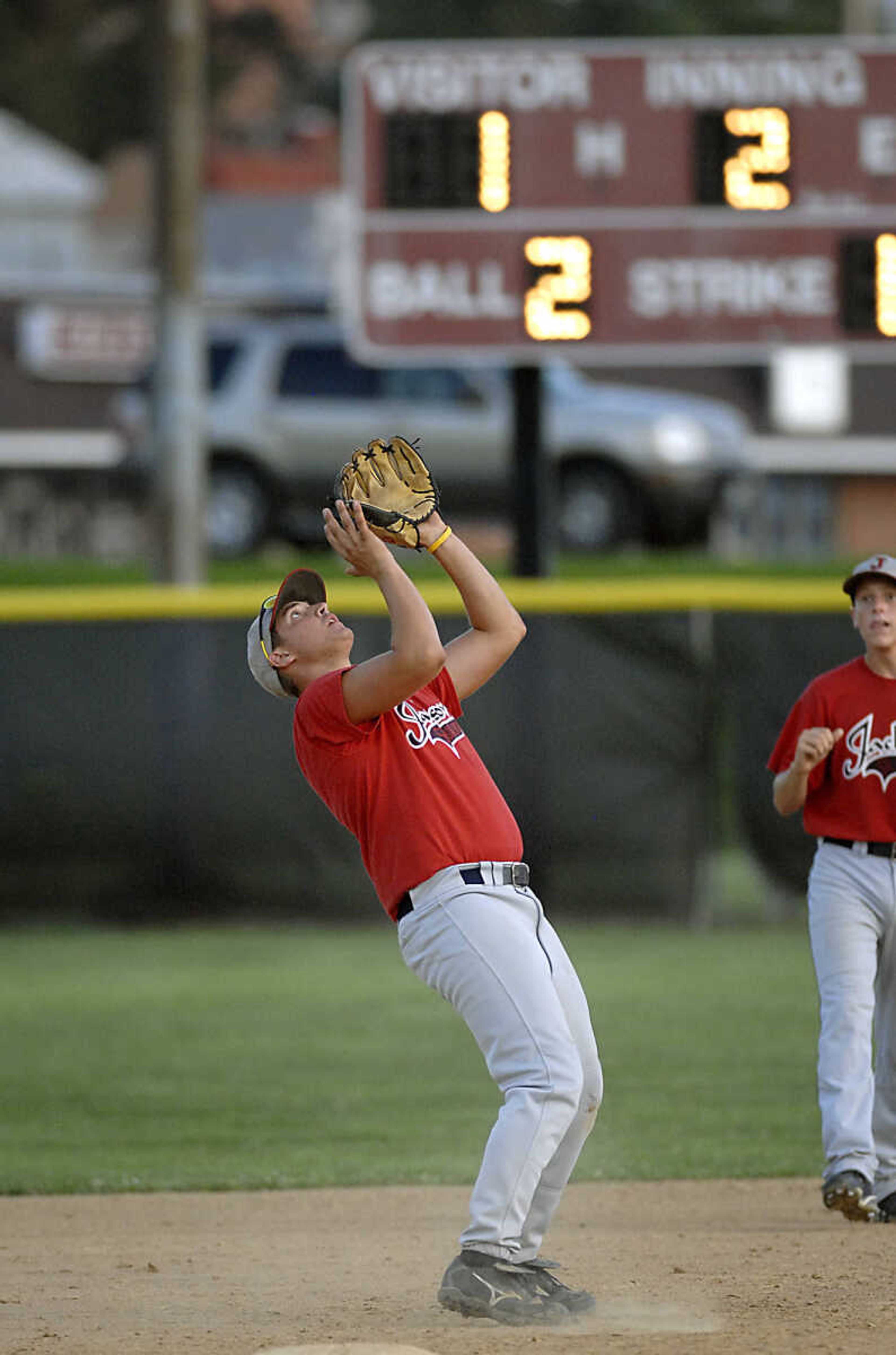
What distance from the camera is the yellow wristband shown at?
478 centimetres

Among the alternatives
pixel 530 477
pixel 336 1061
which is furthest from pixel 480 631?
pixel 530 477

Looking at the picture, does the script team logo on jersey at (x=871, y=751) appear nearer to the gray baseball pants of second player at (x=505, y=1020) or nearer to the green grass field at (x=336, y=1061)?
the green grass field at (x=336, y=1061)

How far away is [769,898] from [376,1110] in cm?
455

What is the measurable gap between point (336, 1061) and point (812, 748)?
10.5 feet

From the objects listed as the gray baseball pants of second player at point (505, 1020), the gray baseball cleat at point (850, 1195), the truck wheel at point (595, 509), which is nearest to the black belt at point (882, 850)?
the gray baseball cleat at point (850, 1195)

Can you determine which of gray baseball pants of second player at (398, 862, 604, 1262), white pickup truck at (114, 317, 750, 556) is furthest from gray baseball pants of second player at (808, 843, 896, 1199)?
white pickup truck at (114, 317, 750, 556)

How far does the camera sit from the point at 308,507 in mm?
18203

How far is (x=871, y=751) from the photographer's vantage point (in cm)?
602

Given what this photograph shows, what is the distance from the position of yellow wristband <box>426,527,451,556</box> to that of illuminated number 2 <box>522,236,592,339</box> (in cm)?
710

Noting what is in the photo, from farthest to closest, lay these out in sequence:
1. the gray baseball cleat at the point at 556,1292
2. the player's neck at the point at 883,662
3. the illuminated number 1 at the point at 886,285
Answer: the illuminated number 1 at the point at 886,285, the player's neck at the point at 883,662, the gray baseball cleat at the point at 556,1292

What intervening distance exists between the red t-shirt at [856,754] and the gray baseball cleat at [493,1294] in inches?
71.9

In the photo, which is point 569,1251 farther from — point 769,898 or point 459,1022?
point 769,898

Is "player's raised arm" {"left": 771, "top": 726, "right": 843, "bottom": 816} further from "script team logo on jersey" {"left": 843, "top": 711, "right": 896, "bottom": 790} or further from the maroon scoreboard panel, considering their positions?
the maroon scoreboard panel

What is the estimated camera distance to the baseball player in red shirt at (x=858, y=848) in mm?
5848
